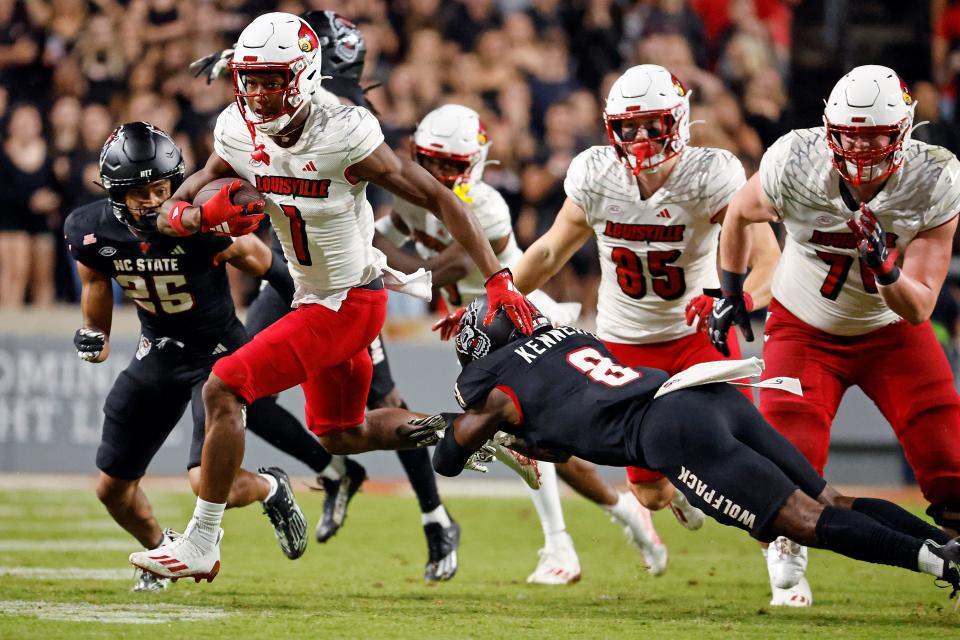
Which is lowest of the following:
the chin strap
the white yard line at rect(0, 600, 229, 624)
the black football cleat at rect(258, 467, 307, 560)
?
the black football cleat at rect(258, 467, 307, 560)

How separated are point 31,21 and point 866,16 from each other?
7563mm

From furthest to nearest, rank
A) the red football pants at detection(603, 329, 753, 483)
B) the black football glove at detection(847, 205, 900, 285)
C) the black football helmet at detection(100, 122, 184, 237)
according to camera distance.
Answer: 1. the red football pants at detection(603, 329, 753, 483)
2. the black football helmet at detection(100, 122, 184, 237)
3. the black football glove at detection(847, 205, 900, 285)

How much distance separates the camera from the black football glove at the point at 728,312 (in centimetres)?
584

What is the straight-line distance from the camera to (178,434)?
10812 mm

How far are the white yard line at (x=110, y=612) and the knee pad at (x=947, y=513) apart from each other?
278 centimetres

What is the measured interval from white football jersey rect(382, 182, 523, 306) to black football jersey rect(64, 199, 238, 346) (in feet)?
4.13

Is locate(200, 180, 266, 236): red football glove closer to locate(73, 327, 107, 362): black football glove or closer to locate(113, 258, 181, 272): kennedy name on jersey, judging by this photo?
locate(113, 258, 181, 272): kennedy name on jersey

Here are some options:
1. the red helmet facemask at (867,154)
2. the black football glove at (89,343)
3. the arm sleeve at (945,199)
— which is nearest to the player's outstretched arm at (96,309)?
the black football glove at (89,343)

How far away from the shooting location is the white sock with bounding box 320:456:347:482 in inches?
272

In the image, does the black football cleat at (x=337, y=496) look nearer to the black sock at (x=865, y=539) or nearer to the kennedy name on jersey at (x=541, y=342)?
the kennedy name on jersey at (x=541, y=342)

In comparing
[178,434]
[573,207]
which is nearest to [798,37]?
[178,434]

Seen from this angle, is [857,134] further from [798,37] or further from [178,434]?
[798,37]

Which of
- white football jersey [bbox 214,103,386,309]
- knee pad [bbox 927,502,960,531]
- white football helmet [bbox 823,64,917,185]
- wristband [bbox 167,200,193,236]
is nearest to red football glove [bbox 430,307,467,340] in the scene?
white football jersey [bbox 214,103,386,309]

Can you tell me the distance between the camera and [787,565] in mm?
5695
